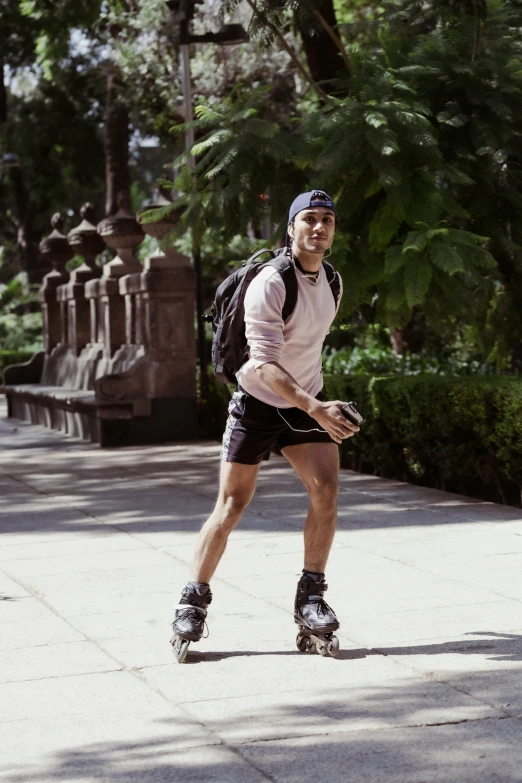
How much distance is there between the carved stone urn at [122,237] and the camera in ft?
52.5

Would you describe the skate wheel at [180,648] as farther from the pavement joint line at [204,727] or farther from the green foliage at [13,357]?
the green foliage at [13,357]

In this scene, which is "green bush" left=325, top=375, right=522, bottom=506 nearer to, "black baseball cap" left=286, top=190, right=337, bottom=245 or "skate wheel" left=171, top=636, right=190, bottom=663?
"black baseball cap" left=286, top=190, right=337, bottom=245

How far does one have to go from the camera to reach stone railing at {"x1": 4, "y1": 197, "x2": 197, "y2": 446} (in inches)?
586

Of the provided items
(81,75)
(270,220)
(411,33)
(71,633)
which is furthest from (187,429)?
(81,75)

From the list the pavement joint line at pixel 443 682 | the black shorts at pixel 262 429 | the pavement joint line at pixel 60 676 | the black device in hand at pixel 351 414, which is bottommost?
the pavement joint line at pixel 60 676

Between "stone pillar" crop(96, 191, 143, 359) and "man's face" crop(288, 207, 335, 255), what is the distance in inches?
429

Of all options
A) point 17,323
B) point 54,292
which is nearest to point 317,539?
point 54,292

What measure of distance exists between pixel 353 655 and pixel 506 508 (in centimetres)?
417

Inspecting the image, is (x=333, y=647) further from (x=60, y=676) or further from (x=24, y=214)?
(x=24, y=214)

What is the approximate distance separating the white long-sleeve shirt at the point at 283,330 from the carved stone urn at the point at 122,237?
10.7 meters

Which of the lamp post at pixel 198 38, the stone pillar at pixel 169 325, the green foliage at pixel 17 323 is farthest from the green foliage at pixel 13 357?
the stone pillar at pixel 169 325

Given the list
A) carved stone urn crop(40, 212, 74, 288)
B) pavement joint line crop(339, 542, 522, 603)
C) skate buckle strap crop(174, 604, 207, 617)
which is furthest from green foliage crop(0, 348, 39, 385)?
skate buckle strap crop(174, 604, 207, 617)

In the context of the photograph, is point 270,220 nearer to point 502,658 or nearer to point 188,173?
point 188,173

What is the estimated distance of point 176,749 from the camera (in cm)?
418
